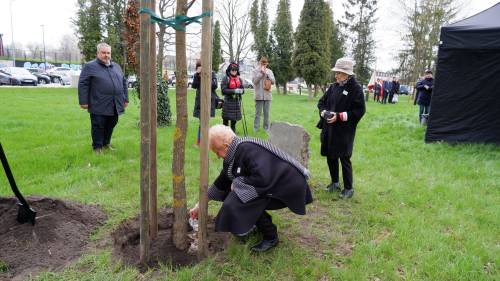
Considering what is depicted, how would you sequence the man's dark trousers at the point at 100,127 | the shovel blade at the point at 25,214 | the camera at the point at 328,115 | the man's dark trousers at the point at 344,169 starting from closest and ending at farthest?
the shovel blade at the point at 25,214, the camera at the point at 328,115, the man's dark trousers at the point at 344,169, the man's dark trousers at the point at 100,127

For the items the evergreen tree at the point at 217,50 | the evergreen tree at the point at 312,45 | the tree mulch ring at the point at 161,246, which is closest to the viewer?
the tree mulch ring at the point at 161,246

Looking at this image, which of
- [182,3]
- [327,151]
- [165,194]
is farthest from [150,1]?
[327,151]

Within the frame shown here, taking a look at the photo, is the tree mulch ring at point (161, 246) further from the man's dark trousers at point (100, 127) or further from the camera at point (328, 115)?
the man's dark trousers at point (100, 127)

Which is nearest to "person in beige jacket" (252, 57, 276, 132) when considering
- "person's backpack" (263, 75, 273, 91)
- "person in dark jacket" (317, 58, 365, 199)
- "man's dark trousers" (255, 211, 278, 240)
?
"person's backpack" (263, 75, 273, 91)

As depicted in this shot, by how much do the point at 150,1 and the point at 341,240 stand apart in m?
2.70

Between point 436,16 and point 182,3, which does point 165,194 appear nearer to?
point 182,3

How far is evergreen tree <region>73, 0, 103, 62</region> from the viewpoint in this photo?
25.7m

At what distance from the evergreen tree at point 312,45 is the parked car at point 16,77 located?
2086cm

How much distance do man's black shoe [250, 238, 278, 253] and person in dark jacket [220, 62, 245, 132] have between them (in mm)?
4591

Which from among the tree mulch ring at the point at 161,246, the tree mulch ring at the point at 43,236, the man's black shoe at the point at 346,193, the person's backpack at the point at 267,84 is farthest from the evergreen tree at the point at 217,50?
the tree mulch ring at the point at 161,246

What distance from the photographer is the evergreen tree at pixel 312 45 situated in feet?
82.6

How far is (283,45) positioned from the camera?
112 feet

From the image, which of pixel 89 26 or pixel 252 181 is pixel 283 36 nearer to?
pixel 89 26

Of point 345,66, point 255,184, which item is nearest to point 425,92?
point 345,66
